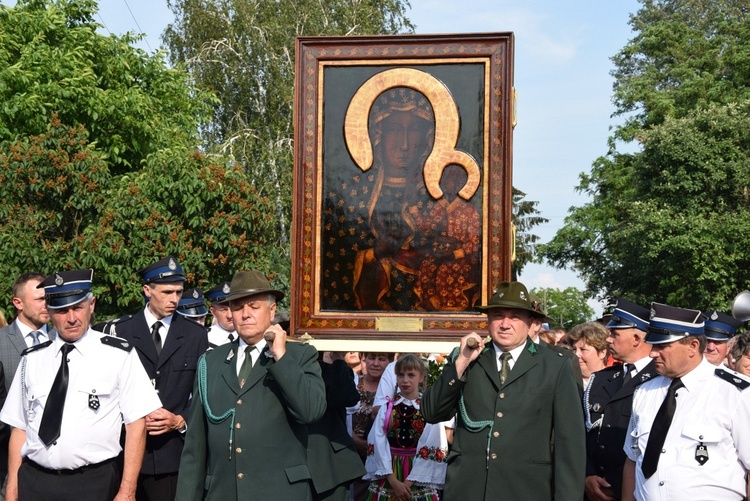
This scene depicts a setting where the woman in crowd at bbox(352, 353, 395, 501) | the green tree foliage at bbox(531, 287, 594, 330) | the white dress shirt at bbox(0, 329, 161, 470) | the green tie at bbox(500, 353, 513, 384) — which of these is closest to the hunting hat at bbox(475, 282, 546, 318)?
the green tie at bbox(500, 353, 513, 384)

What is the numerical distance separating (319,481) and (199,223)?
13.6 metres

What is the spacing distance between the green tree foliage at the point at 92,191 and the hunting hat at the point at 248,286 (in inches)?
482

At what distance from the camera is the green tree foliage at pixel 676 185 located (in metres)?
29.5

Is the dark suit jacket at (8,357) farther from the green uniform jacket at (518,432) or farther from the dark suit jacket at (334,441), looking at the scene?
the green uniform jacket at (518,432)

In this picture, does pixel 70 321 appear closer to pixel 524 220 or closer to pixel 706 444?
pixel 706 444

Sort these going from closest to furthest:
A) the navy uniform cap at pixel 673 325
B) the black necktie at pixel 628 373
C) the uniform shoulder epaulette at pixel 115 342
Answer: the navy uniform cap at pixel 673 325
the uniform shoulder epaulette at pixel 115 342
the black necktie at pixel 628 373

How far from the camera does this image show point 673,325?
5363mm

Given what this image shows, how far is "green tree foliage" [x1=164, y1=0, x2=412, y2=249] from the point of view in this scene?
1246 inches

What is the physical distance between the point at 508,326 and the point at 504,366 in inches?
9.1

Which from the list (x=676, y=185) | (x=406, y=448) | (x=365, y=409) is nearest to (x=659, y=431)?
(x=406, y=448)

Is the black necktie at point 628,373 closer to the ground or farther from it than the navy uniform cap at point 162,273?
closer to the ground

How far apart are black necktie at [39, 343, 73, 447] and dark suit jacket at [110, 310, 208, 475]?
3.04ft

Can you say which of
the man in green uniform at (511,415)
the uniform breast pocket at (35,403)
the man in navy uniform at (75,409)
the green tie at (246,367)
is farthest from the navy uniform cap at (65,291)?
the man in green uniform at (511,415)

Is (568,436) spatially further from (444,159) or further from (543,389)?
(444,159)
